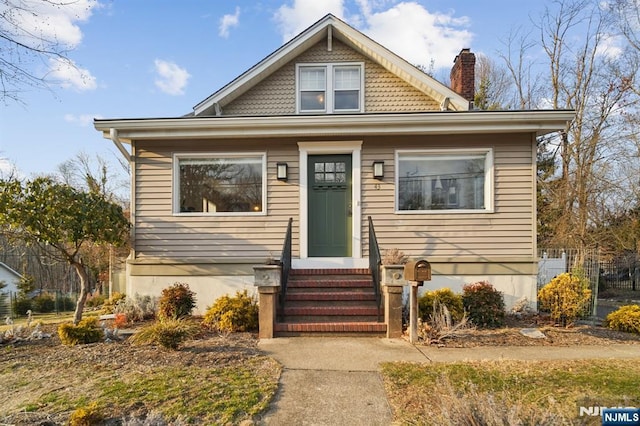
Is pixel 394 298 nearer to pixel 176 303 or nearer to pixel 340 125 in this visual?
pixel 340 125

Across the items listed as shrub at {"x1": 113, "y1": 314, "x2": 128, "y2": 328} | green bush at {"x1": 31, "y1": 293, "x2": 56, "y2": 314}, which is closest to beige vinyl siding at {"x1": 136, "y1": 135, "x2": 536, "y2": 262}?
shrub at {"x1": 113, "y1": 314, "x2": 128, "y2": 328}

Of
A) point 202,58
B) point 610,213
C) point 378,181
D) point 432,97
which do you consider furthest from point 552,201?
point 202,58

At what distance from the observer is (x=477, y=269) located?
7168 millimetres

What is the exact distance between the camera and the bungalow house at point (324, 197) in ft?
23.3

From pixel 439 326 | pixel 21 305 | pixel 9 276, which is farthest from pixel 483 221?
pixel 9 276

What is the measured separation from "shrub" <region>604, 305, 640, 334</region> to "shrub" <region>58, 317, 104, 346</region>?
335 inches

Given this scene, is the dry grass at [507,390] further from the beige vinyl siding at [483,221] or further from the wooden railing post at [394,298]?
the beige vinyl siding at [483,221]

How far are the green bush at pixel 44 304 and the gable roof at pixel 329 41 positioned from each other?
10.1 metres

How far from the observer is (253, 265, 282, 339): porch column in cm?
537

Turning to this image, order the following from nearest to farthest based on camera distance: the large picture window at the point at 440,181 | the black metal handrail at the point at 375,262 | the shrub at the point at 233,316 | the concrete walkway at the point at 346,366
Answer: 1. the concrete walkway at the point at 346,366
2. the shrub at the point at 233,316
3. the black metal handrail at the point at 375,262
4. the large picture window at the point at 440,181

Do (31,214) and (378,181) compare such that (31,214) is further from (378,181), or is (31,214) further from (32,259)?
(32,259)

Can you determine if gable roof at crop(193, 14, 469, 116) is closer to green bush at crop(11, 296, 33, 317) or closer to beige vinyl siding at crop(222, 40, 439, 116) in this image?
beige vinyl siding at crop(222, 40, 439, 116)

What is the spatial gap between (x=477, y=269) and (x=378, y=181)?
269cm

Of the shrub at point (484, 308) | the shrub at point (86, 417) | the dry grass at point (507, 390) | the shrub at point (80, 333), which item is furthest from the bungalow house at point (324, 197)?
the shrub at point (86, 417)
